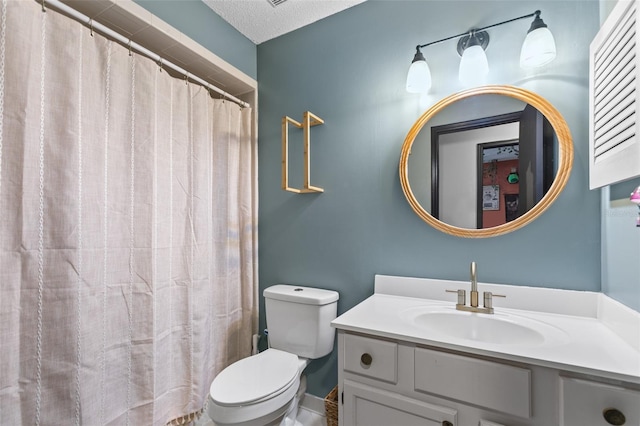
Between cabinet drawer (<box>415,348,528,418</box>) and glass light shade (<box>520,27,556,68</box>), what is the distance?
1.16m

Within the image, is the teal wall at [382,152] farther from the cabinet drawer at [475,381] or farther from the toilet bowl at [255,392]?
the cabinet drawer at [475,381]

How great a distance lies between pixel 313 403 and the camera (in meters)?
1.76

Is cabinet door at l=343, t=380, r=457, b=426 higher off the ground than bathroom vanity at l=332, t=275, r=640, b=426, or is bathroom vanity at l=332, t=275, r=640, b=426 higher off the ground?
bathroom vanity at l=332, t=275, r=640, b=426

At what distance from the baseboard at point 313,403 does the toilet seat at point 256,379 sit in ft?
1.39

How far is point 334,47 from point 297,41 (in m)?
0.29

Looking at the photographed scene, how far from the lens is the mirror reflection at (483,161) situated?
1.24m

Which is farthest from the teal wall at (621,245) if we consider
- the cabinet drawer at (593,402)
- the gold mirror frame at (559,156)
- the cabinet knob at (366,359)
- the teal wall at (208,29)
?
the teal wall at (208,29)

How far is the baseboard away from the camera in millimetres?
1736

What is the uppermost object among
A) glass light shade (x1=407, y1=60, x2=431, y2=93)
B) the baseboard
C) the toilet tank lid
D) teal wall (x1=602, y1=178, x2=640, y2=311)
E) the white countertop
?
glass light shade (x1=407, y1=60, x2=431, y2=93)

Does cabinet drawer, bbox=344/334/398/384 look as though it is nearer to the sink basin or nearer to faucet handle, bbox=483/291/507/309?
the sink basin

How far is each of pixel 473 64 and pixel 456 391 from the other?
1.29m

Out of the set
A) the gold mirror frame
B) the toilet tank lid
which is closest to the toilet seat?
the toilet tank lid

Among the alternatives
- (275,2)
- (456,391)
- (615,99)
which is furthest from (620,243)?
(275,2)

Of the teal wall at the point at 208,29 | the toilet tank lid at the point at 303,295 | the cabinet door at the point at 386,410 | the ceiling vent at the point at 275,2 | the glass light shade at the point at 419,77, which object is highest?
the ceiling vent at the point at 275,2
